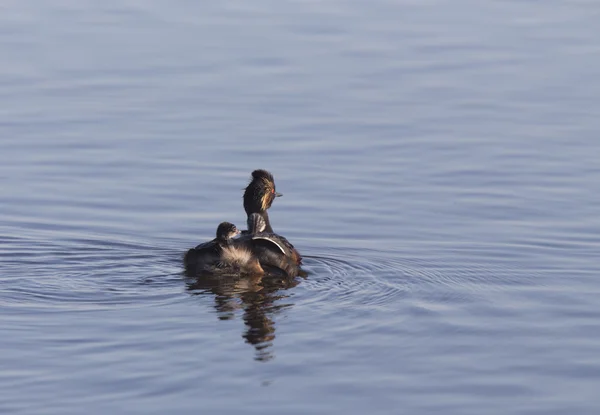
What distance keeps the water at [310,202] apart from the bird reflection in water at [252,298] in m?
0.04

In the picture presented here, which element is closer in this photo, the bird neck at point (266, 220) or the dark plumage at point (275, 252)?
the dark plumage at point (275, 252)

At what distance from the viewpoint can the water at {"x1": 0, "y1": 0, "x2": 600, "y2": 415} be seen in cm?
1016

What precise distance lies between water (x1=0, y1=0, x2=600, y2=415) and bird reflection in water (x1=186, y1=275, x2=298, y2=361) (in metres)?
0.04

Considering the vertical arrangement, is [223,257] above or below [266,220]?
below

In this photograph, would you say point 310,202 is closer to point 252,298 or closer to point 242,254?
point 242,254

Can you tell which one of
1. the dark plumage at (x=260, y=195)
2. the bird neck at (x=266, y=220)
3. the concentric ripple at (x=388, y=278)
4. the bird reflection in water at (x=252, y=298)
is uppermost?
the dark plumage at (x=260, y=195)

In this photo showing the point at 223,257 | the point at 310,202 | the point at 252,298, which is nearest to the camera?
the point at 252,298

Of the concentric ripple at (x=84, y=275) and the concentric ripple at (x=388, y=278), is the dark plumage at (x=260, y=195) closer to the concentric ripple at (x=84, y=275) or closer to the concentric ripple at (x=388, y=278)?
the concentric ripple at (x=388, y=278)

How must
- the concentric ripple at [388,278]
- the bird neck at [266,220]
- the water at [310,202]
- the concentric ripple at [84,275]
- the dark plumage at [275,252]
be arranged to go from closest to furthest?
the water at [310,202], the concentric ripple at [84,275], the concentric ripple at [388,278], the dark plumage at [275,252], the bird neck at [266,220]

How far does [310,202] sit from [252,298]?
11.3ft

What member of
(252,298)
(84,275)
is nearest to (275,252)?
(252,298)

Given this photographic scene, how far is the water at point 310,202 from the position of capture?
10164mm

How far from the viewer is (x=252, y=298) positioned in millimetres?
12695

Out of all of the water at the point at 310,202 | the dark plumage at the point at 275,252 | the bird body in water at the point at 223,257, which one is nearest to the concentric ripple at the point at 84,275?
the water at the point at 310,202
